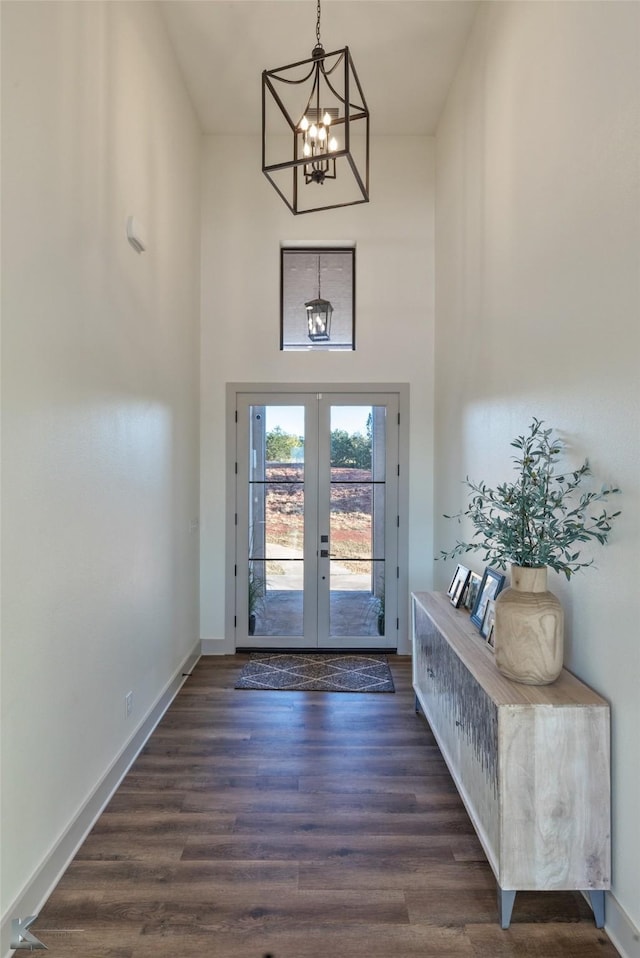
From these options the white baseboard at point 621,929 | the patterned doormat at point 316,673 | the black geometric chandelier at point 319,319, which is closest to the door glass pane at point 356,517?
the patterned doormat at point 316,673

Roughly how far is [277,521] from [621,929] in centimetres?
329

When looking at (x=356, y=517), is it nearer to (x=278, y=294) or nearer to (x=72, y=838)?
(x=278, y=294)

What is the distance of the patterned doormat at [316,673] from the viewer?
3.65 m

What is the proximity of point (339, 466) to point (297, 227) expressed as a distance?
2.18 metres

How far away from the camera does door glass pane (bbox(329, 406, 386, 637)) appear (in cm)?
438

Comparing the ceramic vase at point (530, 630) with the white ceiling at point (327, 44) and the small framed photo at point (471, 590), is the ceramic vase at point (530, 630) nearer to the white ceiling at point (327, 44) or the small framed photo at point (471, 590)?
the small framed photo at point (471, 590)

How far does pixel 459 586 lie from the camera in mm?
3010

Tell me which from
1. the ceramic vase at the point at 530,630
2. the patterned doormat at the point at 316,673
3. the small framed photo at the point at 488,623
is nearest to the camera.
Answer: the ceramic vase at the point at 530,630

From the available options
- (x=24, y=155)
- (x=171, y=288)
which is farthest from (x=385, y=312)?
(x=24, y=155)

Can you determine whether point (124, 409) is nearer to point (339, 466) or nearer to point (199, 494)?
point (199, 494)

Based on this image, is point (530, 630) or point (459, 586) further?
point (459, 586)

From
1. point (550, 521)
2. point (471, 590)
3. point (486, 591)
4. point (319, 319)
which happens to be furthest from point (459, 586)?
point (319, 319)

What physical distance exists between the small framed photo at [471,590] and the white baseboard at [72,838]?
6.71ft

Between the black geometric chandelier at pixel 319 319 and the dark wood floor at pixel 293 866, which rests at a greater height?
the black geometric chandelier at pixel 319 319
